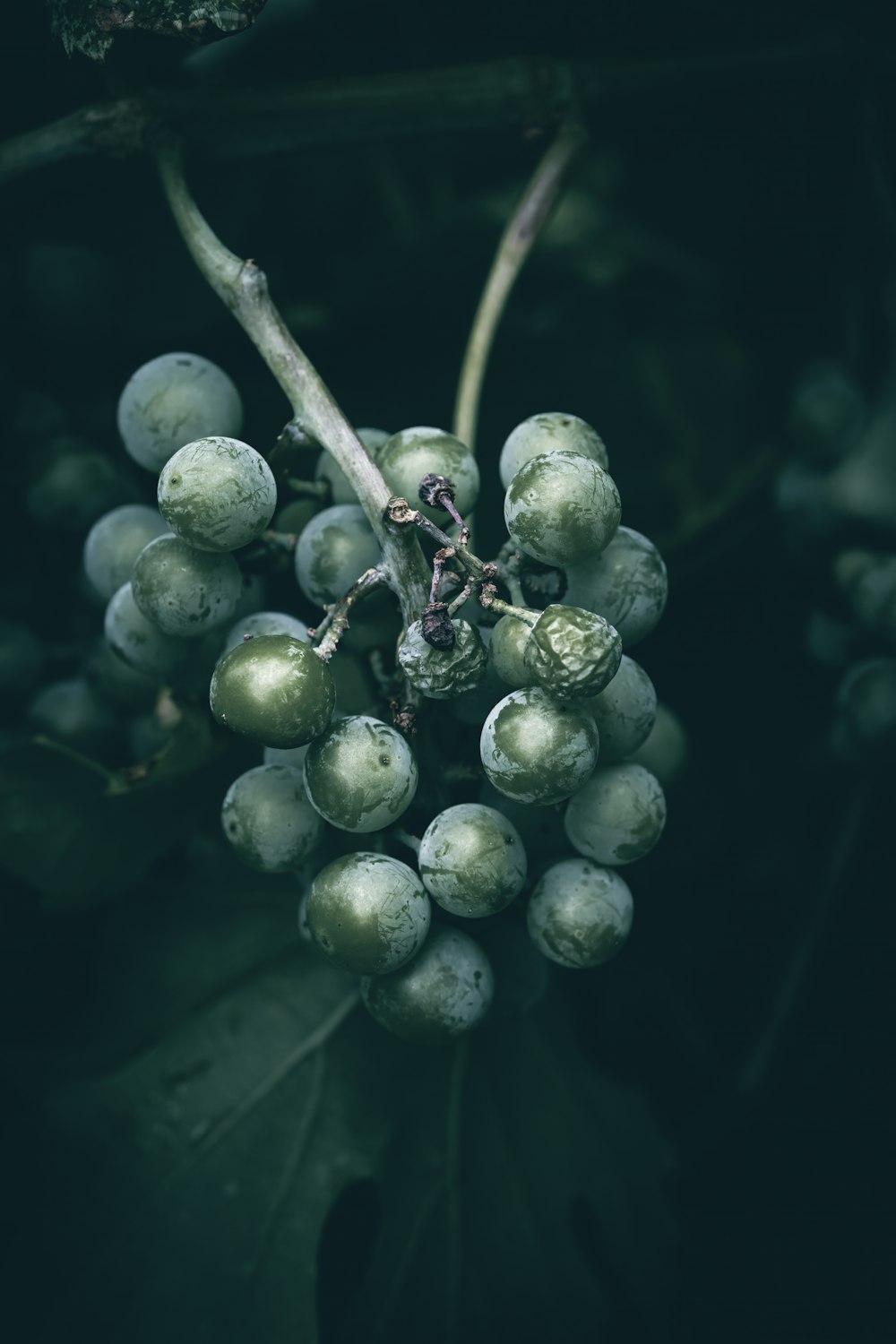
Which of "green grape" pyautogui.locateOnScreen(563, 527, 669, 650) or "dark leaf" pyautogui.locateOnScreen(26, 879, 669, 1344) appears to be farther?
"dark leaf" pyautogui.locateOnScreen(26, 879, 669, 1344)

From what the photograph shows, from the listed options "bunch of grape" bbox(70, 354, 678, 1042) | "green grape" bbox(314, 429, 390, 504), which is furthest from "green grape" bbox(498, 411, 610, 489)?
"green grape" bbox(314, 429, 390, 504)

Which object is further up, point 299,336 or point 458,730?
point 299,336

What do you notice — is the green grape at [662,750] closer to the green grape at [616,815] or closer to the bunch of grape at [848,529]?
the green grape at [616,815]

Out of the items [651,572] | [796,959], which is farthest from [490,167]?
[796,959]

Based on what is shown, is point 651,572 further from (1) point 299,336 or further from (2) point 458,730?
(1) point 299,336

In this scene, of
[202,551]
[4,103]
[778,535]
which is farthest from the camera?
[778,535]

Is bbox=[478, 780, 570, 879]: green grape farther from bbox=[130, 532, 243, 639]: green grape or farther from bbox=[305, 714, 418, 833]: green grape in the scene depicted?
bbox=[130, 532, 243, 639]: green grape
